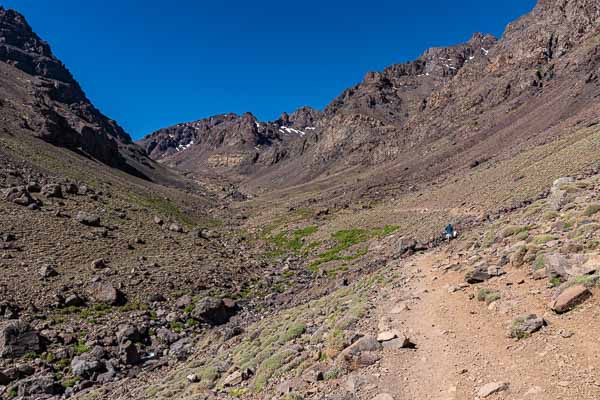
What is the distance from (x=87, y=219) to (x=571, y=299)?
119 ft

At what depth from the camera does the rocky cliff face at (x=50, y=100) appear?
83.1m

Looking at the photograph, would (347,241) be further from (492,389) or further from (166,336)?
(492,389)

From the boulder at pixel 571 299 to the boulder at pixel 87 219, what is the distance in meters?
35.7

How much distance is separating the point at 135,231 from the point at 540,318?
116 feet

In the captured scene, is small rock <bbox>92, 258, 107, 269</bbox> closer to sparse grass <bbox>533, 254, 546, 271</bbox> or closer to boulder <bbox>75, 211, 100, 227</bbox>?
boulder <bbox>75, 211, 100, 227</bbox>

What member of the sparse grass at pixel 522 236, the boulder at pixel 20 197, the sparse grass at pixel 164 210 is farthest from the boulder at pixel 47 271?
the sparse grass at pixel 164 210

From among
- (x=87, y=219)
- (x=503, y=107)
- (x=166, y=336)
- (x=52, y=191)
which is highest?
(x=503, y=107)

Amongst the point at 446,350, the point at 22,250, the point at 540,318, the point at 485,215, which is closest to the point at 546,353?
the point at 540,318

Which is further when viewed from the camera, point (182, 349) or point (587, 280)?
point (182, 349)

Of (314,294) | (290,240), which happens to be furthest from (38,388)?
(290,240)

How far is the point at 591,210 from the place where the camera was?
47.0 feet

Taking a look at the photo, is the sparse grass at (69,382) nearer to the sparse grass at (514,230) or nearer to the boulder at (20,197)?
the sparse grass at (514,230)

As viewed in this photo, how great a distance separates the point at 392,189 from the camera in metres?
71.9

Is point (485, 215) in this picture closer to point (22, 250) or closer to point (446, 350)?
point (446, 350)
